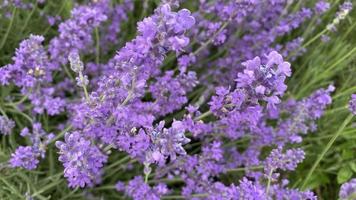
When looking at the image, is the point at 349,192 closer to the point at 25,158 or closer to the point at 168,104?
the point at 168,104

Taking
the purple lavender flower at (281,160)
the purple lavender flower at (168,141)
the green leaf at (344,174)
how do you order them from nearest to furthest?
the purple lavender flower at (168,141), the purple lavender flower at (281,160), the green leaf at (344,174)

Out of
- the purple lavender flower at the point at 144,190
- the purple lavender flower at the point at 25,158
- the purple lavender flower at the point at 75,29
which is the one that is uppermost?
the purple lavender flower at the point at 75,29

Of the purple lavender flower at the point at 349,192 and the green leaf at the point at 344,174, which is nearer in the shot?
the purple lavender flower at the point at 349,192

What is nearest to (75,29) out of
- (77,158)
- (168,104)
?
(168,104)

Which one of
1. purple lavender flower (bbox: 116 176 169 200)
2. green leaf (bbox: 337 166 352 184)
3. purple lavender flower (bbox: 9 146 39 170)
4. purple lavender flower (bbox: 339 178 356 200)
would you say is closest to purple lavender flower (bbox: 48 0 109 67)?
purple lavender flower (bbox: 9 146 39 170)

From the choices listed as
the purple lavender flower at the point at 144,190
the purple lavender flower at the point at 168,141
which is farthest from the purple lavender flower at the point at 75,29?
the purple lavender flower at the point at 168,141

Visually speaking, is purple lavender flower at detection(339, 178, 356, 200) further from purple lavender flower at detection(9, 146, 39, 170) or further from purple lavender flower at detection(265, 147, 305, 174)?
purple lavender flower at detection(9, 146, 39, 170)

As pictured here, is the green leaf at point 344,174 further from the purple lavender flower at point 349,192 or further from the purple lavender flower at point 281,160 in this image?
the purple lavender flower at point 349,192

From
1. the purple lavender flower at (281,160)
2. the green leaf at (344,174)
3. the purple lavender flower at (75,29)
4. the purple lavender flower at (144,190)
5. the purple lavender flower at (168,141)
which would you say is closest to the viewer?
the purple lavender flower at (168,141)

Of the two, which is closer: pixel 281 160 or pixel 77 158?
pixel 77 158

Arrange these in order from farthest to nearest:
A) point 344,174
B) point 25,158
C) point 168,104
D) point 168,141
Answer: point 344,174 < point 168,104 < point 25,158 < point 168,141

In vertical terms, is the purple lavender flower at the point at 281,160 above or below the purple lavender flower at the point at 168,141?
above
